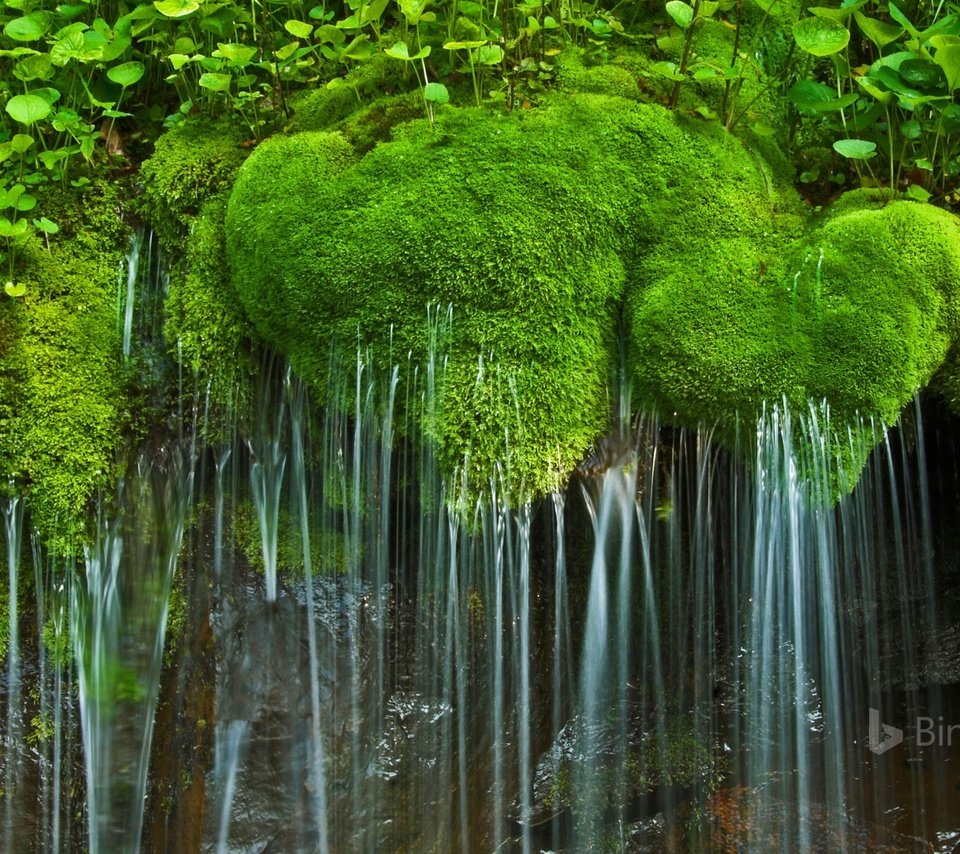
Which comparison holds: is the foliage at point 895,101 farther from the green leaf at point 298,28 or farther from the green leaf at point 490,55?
the green leaf at point 298,28

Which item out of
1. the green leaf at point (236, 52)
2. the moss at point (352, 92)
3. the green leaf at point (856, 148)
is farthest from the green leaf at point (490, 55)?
the green leaf at point (856, 148)

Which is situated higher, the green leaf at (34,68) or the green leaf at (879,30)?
the green leaf at (34,68)

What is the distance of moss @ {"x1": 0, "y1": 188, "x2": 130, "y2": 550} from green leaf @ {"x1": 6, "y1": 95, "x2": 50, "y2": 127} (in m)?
0.47

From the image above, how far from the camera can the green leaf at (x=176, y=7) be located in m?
3.54

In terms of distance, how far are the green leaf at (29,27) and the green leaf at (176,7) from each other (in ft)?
2.03

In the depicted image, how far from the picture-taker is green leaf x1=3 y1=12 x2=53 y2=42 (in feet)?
12.4

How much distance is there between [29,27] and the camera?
3836 millimetres

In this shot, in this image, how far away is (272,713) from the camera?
145 inches

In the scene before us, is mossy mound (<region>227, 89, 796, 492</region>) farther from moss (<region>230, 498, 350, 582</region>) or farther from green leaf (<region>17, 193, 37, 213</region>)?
green leaf (<region>17, 193, 37, 213</region>)

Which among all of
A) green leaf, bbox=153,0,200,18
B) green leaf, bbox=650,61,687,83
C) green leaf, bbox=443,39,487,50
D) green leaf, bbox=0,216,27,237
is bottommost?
green leaf, bbox=0,216,27,237

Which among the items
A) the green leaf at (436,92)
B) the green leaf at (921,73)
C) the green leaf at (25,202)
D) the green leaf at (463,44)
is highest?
the green leaf at (463,44)
